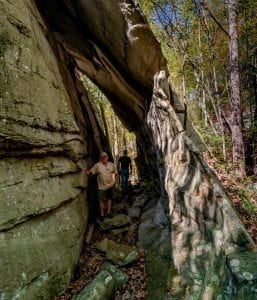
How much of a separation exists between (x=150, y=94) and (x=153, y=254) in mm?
6511

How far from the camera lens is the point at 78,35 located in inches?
513

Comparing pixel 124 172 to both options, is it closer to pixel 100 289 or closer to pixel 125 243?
pixel 125 243

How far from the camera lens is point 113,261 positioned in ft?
30.6

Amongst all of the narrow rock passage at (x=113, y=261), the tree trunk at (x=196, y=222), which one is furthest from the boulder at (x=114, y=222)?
the tree trunk at (x=196, y=222)

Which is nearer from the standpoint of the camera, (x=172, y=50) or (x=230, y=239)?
(x=230, y=239)

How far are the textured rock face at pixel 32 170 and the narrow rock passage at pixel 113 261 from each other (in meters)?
0.45

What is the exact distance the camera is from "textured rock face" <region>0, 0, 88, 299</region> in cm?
709

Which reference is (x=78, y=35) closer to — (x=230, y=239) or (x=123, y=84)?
(x=123, y=84)

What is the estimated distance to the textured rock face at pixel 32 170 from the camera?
7094 mm

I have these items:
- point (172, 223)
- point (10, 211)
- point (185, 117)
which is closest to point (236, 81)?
point (185, 117)

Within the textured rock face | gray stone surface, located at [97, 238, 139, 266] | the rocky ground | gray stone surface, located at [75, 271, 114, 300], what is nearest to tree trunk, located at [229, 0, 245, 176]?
the rocky ground

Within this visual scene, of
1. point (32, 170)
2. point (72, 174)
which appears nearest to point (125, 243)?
point (72, 174)

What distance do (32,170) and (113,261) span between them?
335 cm

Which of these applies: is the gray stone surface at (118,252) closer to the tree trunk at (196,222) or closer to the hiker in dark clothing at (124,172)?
the tree trunk at (196,222)
